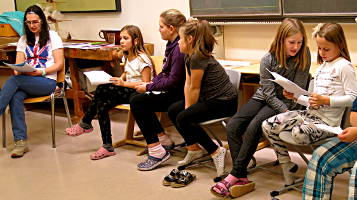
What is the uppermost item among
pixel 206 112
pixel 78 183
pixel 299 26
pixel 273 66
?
pixel 299 26

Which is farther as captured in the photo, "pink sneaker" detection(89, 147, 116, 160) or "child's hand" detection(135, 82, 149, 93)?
"pink sneaker" detection(89, 147, 116, 160)

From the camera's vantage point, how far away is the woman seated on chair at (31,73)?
12.8ft

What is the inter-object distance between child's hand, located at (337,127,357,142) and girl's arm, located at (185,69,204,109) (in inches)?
42.3

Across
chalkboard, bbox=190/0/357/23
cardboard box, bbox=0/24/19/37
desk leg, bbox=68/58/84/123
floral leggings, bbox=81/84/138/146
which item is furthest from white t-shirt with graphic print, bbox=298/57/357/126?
cardboard box, bbox=0/24/19/37

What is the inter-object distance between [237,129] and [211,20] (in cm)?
136

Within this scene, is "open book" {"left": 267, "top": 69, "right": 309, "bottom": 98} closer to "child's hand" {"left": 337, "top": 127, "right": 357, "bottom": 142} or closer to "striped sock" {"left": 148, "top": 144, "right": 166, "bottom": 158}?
"child's hand" {"left": 337, "top": 127, "right": 357, "bottom": 142}

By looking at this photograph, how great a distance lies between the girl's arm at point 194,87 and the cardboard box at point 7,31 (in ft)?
9.44

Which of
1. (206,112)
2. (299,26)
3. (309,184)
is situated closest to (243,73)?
(206,112)

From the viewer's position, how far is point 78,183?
3.23m

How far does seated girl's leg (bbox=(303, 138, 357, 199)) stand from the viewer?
2.29 m

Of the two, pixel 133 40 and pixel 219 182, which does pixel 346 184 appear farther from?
pixel 133 40

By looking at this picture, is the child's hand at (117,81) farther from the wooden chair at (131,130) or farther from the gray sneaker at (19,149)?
the gray sneaker at (19,149)

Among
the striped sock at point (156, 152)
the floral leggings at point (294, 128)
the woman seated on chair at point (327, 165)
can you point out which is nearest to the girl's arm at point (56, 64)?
the striped sock at point (156, 152)

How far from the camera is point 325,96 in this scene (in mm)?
2461
